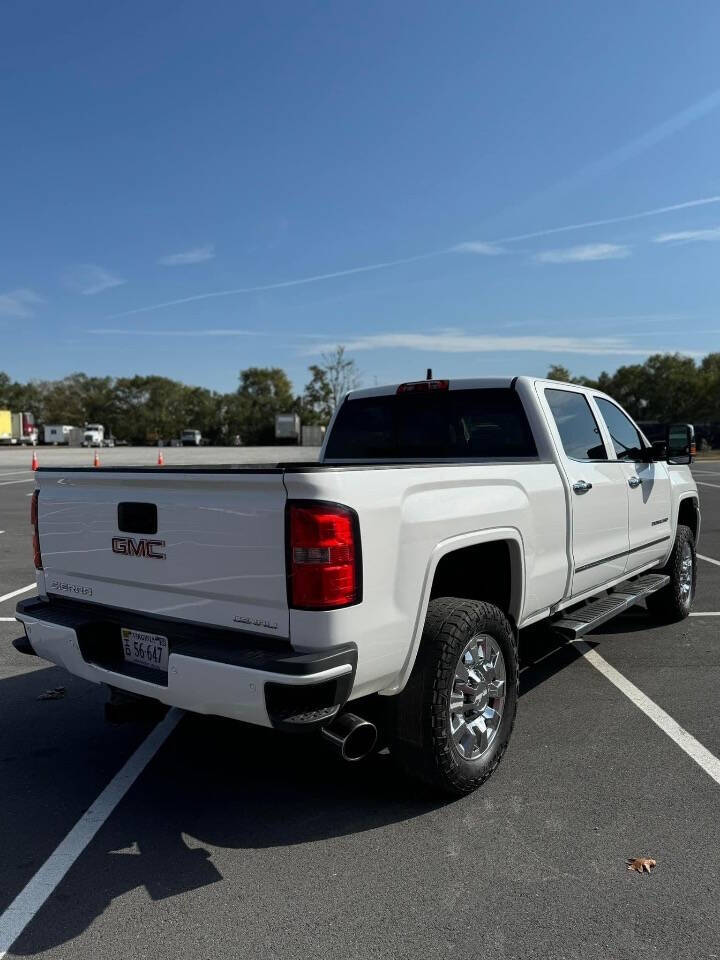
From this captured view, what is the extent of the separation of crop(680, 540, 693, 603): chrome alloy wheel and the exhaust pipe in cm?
455

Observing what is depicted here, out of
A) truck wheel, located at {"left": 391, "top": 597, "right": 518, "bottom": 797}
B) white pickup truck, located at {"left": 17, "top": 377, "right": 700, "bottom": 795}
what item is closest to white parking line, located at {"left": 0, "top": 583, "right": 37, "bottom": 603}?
white pickup truck, located at {"left": 17, "top": 377, "right": 700, "bottom": 795}

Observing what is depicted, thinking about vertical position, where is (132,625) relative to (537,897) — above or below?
above

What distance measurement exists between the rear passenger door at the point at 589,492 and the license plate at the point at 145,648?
241 cm

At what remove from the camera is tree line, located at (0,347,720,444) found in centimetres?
7519

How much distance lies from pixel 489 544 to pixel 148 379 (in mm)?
114981

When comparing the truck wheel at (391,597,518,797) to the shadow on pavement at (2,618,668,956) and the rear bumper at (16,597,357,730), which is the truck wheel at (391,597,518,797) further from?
the rear bumper at (16,597,357,730)

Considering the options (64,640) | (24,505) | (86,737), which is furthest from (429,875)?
(24,505)

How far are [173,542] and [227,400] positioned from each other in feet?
350

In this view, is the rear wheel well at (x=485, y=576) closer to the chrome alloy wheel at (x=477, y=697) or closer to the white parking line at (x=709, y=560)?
the chrome alloy wheel at (x=477, y=697)

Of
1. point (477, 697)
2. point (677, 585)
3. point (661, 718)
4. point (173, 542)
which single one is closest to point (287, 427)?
point (677, 585)

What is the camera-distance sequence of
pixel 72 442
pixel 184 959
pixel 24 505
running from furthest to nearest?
1. pixel 72 442
2. pixel 24 505
3. pixel 184 959

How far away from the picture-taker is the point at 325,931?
2.56m

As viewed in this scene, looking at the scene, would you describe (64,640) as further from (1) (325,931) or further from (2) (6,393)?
(2) (6,393)

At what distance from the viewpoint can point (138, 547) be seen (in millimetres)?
3367
